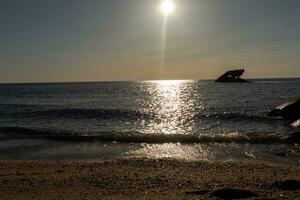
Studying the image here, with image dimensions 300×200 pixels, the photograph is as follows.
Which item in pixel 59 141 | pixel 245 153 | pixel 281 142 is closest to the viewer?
pixel 245 153

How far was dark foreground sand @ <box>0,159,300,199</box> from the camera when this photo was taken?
408 inches

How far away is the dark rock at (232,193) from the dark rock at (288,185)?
1309mm

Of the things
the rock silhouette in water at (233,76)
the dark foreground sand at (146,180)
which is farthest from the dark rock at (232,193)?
the rock silhouette in water at (233,76)

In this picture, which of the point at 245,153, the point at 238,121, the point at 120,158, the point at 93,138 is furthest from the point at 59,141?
the point at 238,121

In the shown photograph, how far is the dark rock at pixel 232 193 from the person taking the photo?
9.95m

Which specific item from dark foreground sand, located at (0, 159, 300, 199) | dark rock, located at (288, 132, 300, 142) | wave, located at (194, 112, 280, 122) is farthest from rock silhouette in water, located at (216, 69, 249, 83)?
dark foreground sand, located at (0, 159, 300, 199)

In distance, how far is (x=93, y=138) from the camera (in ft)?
76.0

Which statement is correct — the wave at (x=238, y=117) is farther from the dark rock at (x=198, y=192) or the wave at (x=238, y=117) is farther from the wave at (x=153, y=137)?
the dark rock at (x=198, y=192)

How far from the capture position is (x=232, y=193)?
1024 cm

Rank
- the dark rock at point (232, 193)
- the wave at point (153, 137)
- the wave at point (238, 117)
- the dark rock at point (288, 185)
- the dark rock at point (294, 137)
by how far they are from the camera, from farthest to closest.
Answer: the wave at point (238, 117)
the wave at point (153, 137)
the dark rock at point (294, 137)
the dark rock at point (288, 185)
the dark rock at point (232, 193)

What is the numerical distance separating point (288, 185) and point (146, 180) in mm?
4499

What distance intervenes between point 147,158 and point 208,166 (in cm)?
322

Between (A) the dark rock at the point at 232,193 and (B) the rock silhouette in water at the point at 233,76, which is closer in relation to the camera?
(A) the dark rock at the point at 232,193

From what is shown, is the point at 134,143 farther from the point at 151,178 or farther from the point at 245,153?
the point at 151,178
